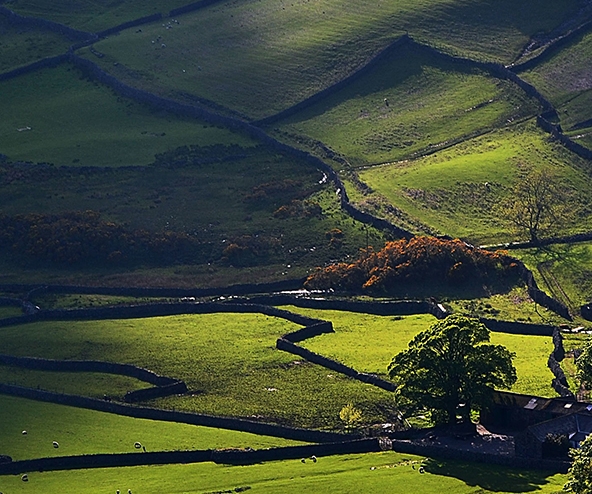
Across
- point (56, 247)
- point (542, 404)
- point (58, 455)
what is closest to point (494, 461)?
point (542, 404)

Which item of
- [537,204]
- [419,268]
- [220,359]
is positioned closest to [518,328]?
[419,268]

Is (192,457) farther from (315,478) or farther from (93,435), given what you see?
(315,478)

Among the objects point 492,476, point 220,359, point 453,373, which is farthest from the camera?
point 220,359

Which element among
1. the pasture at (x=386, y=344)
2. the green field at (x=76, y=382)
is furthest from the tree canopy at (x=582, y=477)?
the green field at (x=76, y=382)

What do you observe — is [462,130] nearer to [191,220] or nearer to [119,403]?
[191,220]

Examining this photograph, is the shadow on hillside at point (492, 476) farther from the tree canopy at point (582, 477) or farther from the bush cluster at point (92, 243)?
the bush cluster at point (92, 243)
